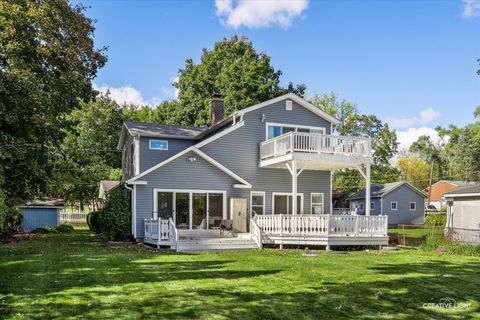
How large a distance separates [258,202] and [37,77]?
38.7 ft

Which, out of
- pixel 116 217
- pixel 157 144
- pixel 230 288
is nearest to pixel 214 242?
pixel 116 217

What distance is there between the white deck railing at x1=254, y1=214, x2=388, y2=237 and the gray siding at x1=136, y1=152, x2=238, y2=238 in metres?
3.58

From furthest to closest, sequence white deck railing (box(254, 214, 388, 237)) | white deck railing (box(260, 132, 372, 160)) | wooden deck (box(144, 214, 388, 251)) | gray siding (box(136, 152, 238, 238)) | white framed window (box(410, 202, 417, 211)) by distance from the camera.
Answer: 1. white framed window (box(410, 202, 417, 211))
2. white deck railing (box(260, 132, 372, 160))
3. gray siding (box(136, 152, 238, 238))
4. white deck railing (box(254, 214, 388, 237))
5. wooden deck (box(144, 214, 388, 251))

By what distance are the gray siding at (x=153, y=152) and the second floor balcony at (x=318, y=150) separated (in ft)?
15.7

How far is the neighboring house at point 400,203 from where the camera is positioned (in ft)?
141

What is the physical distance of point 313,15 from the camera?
59.6 feet

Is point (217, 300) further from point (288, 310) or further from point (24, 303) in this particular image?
point (24, 303)

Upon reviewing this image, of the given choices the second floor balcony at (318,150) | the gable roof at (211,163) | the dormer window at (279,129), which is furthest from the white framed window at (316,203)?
the gable roof at (211,163)

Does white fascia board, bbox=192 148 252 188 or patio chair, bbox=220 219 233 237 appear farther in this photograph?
white fascia board, bbox=192 148 252 188

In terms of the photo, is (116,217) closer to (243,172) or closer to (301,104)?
(243,172)

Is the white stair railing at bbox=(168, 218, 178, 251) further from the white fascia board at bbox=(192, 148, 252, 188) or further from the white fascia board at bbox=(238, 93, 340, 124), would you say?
the white fascia board at bbox=(238, 93, 340, 124)

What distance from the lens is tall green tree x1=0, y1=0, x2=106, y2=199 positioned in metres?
15.9

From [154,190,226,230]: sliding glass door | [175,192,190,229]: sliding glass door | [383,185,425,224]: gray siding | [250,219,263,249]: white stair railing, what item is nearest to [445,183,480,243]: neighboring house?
[250,219,263,249]: white stair railing

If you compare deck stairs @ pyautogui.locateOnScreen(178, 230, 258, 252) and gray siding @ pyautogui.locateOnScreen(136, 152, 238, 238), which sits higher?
gray siding @ pyautogui.locateOnScreen(136, 152, 238, 238)
